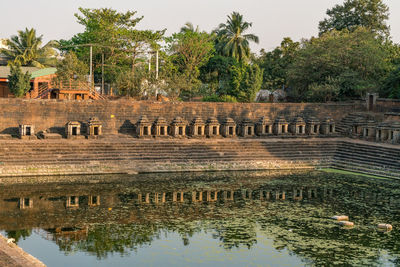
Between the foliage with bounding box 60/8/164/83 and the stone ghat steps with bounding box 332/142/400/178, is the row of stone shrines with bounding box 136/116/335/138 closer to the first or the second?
the stone ghat steps with bounding box 332/142/400/178

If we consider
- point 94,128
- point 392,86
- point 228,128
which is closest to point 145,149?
point 94,128

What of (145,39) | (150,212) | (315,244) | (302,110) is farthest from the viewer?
(145,39)

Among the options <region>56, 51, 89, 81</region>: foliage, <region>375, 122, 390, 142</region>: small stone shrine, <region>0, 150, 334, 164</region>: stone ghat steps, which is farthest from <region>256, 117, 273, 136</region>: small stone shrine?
<region>56, 51, 89, 81</region>: foliage

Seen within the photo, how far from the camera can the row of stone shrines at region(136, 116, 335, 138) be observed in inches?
1131

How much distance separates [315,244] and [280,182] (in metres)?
8.40

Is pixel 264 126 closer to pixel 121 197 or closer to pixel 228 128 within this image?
pixel 228 128

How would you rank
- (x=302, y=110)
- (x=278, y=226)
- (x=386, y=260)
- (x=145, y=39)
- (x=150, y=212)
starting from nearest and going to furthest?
(x=386, y=260) → (x=278, y=226) → (x=150, y=212) → (x=302, y=110) → (x=145, y=39)

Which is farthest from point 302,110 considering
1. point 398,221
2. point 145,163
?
point 398,221

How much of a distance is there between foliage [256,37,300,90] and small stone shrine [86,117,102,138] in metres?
20.7

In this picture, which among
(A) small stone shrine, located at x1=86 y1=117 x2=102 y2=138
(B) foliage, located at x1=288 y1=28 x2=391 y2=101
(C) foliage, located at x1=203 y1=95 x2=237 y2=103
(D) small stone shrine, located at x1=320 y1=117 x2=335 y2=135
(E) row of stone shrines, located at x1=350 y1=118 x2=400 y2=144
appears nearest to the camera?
(A) small stone shrine, located at x1=86 y1=117 x2=102 y2=138

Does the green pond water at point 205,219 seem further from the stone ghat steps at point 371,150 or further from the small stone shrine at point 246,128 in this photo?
the small stone shrine at point 246,128

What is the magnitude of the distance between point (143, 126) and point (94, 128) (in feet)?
8.21

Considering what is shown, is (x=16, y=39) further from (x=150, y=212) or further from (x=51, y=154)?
(x=150, y=212)

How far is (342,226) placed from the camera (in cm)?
1795
